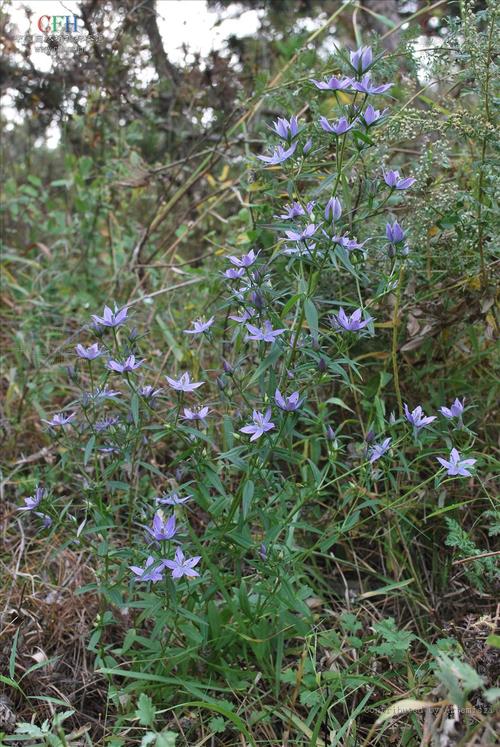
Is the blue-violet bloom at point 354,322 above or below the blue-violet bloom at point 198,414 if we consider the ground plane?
above

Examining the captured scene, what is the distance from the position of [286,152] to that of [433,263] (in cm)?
83

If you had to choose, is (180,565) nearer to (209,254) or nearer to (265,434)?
(265,434)

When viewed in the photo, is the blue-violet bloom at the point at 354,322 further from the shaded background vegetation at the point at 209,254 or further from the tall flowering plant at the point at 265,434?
the shaded background vegetation at the point at 209,254

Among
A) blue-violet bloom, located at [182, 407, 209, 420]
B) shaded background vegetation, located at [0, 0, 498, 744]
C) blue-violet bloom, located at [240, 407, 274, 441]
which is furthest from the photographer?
shaded background vegetation, located at [0, 0, 498, 744]

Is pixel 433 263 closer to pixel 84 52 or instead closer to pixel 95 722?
pixel 95 722

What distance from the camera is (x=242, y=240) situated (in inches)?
109

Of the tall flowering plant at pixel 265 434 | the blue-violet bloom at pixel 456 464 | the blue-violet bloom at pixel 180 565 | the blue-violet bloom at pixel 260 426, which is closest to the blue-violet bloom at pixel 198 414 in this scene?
the tall flowering plant at pixel 265 434

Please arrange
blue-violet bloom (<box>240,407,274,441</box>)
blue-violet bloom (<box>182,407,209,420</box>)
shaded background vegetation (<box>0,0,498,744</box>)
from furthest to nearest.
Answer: shaded background vegetation (<box>0,0,498,744</box>) < blue-violet bloom (<box>182,407,209,420</box>) < blue-violet bloom (<box>240,407,274,441</box>)

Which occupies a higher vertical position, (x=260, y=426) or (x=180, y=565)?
(x=260, y=426)

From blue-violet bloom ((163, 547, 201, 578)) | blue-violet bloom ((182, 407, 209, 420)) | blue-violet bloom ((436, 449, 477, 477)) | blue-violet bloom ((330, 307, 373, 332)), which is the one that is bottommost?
blue-violet bloom ((436, 449, 477, 477))

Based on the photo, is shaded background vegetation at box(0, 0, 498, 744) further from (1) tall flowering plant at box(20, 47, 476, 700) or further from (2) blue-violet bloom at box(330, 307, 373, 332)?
(2) blue-violet bloom at box(330, 307, 373, 332)

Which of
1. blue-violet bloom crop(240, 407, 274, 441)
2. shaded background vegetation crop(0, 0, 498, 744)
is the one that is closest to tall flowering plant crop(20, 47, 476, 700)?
blue-violet bloom crop(240, 407, 274, 441)

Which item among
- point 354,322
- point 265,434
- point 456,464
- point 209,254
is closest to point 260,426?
point 265,434

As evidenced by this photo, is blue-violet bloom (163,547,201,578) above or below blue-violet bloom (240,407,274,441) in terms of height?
below
